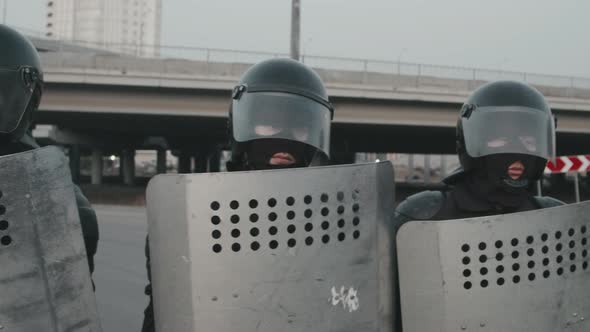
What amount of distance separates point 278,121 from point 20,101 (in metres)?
0.92

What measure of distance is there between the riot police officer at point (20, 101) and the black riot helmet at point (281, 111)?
1.98 ft

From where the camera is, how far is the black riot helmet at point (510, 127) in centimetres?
240

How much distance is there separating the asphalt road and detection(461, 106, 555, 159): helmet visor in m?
3.61

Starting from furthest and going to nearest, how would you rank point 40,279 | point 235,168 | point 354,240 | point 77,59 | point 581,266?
point 77,59
point 235,168
point 581,266
point 354,240
point 40,279

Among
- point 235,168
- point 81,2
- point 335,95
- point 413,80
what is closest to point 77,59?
point 335,95

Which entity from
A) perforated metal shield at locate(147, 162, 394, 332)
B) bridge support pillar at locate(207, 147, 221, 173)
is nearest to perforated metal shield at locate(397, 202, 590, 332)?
perforated metal shield at locate(147, 162, 394, 332)

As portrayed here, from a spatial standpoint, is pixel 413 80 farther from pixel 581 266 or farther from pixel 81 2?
pixel 81 2

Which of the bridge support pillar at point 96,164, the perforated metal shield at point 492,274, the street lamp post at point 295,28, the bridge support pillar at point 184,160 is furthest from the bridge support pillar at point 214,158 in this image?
the perforated metal shield at point 492,274

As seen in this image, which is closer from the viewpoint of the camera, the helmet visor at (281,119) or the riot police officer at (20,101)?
the riot police officer at (20,101)

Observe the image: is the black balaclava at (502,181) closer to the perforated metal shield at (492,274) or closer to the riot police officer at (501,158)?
the riot police officer at (501,158)

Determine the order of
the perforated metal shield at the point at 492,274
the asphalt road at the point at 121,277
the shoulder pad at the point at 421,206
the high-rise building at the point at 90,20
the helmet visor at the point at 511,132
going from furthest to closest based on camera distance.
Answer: the high-rise building at the point at 90,20
the asphalt road at the point at 121,277
the helmet visor at the point at 511,132
the shoulder pad at the point at 421,206
the perforated metal shield at the point at 492,274

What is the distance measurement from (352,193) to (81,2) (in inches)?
4996

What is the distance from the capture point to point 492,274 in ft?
4.90

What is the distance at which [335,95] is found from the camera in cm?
2192
